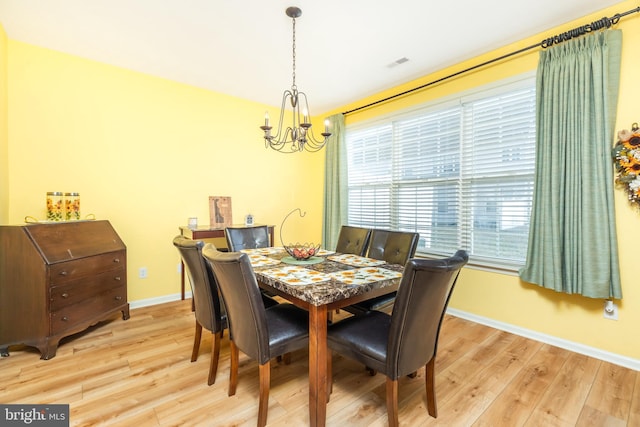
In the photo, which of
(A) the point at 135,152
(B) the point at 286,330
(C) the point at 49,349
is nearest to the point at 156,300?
(C) the point at 49,349

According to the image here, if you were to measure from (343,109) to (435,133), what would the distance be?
60.1 inches

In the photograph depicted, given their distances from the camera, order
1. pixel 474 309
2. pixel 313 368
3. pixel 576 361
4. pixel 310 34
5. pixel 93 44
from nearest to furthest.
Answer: pixel 313 368 → pixel 576 361 → pixel 310 34 → pixel 93 44 → pixel 474 309

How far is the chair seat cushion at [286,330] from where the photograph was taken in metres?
1.50

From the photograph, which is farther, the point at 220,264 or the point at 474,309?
the point at 474,309

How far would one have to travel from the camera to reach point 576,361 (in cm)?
212

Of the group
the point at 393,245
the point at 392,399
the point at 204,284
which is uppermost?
the point at 393,245

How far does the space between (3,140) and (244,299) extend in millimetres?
2662

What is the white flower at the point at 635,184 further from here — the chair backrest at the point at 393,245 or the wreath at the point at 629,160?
the chair backrest at the point at 393,245

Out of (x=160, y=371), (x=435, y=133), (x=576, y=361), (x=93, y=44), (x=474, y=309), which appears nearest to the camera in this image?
(x=160, y=371)

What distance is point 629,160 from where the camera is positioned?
196 cm

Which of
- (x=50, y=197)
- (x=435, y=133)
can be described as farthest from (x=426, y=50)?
(x=50, y=197)

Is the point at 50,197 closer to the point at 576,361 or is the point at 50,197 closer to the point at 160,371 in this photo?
the point at 160,371

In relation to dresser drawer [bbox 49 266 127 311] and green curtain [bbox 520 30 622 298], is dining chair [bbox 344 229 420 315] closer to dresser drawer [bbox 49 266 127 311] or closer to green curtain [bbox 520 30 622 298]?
green curtain [bbox 520 30 622 298]

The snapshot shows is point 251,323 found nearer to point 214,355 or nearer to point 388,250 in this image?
point 214,355
